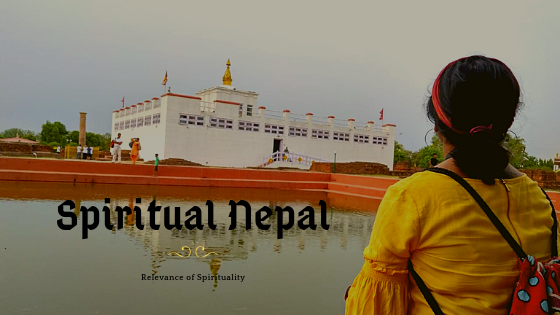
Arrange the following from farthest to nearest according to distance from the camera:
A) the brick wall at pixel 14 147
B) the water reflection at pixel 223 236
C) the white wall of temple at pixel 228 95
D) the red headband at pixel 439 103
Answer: the white wall of temple at pixel 228 95, the brick wall at pixel 14 147, the water reflection at pixel 223 236, the red headband at pixel 439 103

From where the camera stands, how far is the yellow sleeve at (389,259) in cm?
104

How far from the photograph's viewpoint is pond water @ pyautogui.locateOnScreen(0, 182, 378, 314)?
344 cm

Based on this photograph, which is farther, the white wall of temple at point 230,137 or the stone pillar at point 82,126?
the stone pillar at point 82,126

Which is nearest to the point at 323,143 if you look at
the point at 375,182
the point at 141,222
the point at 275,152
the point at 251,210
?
the point at 275,152

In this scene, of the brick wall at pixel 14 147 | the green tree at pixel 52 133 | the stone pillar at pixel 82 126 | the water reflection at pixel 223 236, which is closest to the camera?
the water reflection at pixel 223 236

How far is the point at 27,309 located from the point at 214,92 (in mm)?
25068

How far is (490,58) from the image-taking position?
3.80ft

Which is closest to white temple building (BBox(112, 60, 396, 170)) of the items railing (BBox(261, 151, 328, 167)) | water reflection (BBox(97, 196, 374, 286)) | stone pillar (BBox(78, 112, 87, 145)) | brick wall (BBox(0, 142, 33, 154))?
railing (BBox(261, 151, 328, 167))

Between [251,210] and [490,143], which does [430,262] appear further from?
[251,210]

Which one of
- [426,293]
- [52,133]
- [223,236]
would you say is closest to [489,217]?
[426,293]

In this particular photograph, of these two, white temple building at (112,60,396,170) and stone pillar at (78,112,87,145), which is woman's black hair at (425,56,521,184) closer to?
white temple building at (112,60,396,170)

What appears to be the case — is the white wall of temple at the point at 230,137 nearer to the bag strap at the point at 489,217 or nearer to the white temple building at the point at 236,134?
the white temple building at the point at 236,134

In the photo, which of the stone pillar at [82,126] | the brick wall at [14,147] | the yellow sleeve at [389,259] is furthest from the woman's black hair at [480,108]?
the stone pillar at [82,126]

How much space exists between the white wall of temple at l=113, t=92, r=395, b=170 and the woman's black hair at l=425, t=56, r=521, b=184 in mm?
22054
